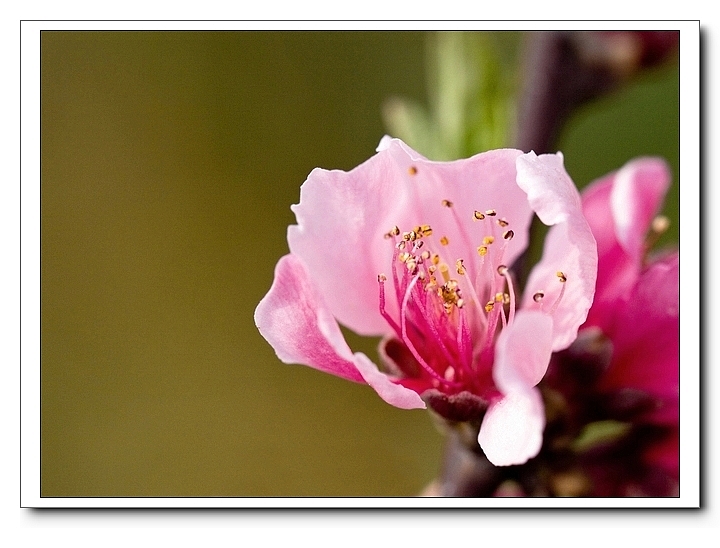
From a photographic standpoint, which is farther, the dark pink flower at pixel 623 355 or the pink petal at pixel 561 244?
the dark pink flower at pixel 623 355

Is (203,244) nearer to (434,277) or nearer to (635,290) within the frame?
(434,277)

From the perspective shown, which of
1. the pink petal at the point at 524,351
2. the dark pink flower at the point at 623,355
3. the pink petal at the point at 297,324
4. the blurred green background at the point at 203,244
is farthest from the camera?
the blurred green background at the point at 203,244

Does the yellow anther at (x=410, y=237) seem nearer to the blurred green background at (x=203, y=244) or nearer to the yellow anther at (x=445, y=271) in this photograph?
the yellow anther at (x=445, y=271)

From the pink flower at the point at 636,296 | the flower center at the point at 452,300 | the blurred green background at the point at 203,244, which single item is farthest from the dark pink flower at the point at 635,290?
the blurred green background at the point at 203,244

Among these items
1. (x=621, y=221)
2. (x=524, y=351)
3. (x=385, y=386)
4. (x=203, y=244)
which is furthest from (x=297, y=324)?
(x=203, y=244)

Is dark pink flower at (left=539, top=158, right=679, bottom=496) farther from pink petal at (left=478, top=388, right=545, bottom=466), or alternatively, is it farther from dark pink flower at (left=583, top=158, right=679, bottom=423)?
pink petal at (left=478, top=388, right=545, bottom=466)
